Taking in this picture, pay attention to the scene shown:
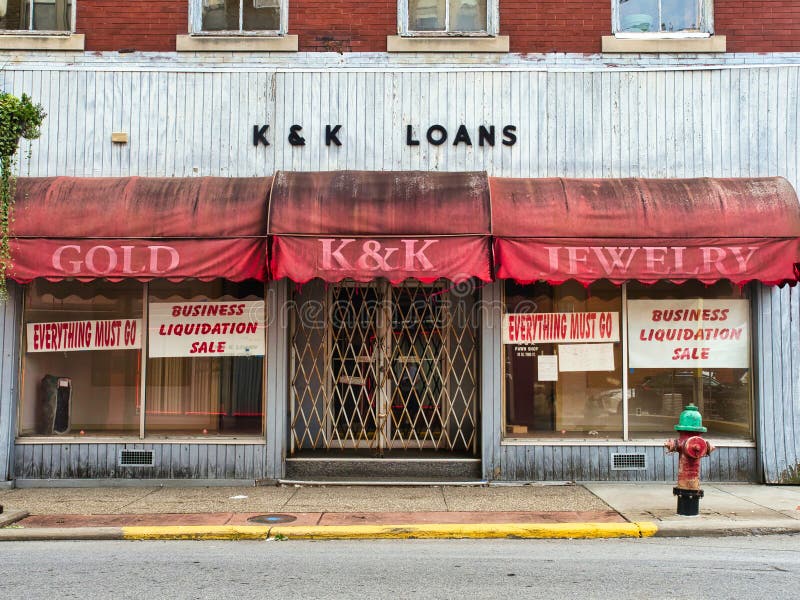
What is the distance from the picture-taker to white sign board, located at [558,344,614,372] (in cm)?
1077

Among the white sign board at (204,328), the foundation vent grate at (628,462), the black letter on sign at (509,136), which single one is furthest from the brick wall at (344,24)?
the foundation vent grate at (628,462)

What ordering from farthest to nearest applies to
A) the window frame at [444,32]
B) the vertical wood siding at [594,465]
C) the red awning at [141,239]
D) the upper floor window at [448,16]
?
the upper floor window at [448,16], the window frame at [444,32], the vertical wood siding at [594,465], the red awning at [141,239]

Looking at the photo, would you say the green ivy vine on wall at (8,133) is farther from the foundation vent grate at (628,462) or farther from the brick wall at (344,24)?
the foundation vent grate at (628,462)

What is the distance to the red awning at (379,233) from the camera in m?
9.57

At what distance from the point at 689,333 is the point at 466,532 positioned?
464 cm

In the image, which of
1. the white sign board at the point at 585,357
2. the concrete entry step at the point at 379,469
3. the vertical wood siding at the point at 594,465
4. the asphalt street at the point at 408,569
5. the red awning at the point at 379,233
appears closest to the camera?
the asphalt street at the point at 408,569

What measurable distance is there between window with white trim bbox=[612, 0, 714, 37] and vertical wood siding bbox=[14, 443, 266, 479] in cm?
758

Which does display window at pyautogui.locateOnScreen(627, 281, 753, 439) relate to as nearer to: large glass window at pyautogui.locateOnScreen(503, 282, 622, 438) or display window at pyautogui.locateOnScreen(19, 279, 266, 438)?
large glass window at pyautogui.locateOnScreen(503, 282, 622, 438)

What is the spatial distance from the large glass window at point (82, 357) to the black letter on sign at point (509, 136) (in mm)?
5324

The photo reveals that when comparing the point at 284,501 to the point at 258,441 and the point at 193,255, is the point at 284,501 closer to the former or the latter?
the point at 258,441

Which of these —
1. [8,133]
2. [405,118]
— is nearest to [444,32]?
[405,118]

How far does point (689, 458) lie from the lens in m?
8.38

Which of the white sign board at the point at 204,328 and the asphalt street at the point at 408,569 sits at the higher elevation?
the white sign board at the point at 204,328

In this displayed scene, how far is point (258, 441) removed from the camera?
34.5ft
